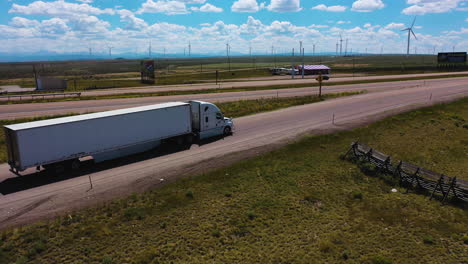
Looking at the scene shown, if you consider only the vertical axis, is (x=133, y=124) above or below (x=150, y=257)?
above

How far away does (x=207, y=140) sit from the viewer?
30.5 metres

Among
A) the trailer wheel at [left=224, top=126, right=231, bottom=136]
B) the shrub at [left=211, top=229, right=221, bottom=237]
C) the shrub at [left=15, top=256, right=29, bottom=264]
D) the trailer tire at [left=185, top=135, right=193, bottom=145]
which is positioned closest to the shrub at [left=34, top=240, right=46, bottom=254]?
the shrub at [left=15, top=256, right=29, bottom=264]

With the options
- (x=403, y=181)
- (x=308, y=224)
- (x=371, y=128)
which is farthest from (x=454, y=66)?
(x=308, y=224)

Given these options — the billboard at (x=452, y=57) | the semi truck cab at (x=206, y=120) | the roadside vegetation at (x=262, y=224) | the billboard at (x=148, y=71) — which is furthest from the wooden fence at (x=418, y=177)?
the billboard at (x=452, y=57)

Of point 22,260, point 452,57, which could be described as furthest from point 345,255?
point 452,57

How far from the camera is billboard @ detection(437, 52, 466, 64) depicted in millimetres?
130000

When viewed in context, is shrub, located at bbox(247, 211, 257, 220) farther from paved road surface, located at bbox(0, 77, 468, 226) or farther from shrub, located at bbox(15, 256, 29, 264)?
shrub, located at bbox(15, 256, 29, 264)

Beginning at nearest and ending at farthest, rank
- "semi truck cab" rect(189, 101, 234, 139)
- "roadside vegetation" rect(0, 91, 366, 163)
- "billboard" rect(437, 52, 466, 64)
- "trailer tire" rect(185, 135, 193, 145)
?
1. "trailer tire" rect(185, 135, 193, 145)
2. "semi truck cab" rect(189, 101, 234, 139)
3. "roadside vegetation" rect(0, 91, 366, 163)
4. "billboard" rect(437, 52, 466, 64)

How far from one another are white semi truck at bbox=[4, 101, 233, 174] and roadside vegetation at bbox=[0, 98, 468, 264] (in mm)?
6246

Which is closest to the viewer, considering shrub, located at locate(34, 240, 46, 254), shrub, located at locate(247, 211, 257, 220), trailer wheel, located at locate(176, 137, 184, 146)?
shrub, located at locate(34, 240, 46, 254)

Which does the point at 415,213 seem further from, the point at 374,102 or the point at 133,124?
the point at 374,102

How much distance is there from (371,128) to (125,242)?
94.7 ft

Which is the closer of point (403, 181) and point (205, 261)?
point (205, 261)

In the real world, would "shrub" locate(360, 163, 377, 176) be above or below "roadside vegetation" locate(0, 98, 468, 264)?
above
